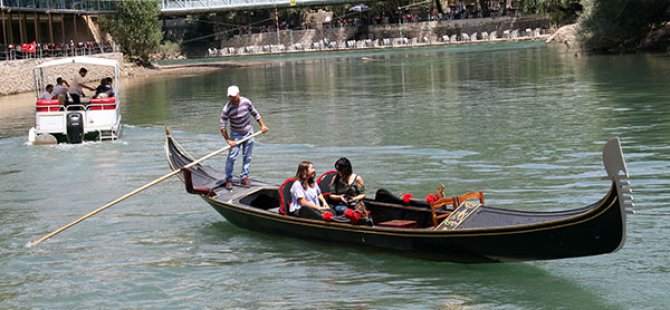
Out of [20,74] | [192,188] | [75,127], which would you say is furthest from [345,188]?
[20,74]

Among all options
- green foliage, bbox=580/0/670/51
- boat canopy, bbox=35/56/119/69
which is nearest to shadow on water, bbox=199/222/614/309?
boat canopy, bbox=35/56/119/69

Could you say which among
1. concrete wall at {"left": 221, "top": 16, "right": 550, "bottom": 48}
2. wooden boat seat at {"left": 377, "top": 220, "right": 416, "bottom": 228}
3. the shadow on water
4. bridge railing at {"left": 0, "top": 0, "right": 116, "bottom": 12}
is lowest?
the shadow on water

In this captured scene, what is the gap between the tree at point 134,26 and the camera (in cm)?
6500

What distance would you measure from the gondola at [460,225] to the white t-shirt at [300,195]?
6.8 inches

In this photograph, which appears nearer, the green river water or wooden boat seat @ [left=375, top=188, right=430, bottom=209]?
the green river water

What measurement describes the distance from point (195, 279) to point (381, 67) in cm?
4286

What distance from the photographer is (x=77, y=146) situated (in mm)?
22891

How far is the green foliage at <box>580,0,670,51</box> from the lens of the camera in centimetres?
4444

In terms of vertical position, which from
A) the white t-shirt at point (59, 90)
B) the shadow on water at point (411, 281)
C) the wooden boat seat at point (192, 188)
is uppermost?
the white t-shirt at point (59, 90)

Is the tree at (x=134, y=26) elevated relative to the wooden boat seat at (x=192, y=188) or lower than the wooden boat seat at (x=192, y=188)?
elevated

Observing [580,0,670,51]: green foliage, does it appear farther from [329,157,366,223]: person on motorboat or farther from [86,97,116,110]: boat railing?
[329,157,366,223]: person on motorboat

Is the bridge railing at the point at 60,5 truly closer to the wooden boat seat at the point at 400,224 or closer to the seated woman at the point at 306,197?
the seated woman at the point at 306,197

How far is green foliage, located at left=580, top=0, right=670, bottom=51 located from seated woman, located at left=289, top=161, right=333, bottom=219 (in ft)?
116

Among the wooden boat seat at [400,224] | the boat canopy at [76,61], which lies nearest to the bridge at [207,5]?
the boat canopy at [76,61]
